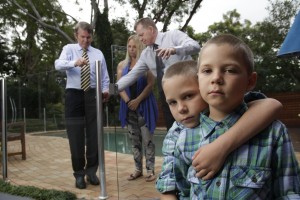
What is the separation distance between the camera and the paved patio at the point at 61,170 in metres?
2.99

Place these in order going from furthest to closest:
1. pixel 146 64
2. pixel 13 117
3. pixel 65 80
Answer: pixel 13 117
pixel 65 80
pixel 146 64

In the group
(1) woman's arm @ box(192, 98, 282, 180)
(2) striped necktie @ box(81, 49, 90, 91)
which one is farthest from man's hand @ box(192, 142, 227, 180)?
(2) striped necktie @ box(81, 49, 90, 91)

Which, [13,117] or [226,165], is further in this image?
[13,117]

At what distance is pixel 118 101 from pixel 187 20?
15.7 meters

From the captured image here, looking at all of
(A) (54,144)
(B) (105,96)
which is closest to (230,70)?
(B) (105,96)

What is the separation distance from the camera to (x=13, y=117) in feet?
13.9

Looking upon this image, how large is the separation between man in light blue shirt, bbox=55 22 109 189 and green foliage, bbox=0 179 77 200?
0.19 metres

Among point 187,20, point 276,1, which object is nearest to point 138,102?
point 276,1

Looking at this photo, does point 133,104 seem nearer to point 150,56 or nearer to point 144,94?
point 144,94

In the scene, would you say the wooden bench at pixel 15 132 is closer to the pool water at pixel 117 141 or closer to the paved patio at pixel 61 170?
the paved patio at pixel 61 170

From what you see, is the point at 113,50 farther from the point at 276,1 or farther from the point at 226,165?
the point at 276,1

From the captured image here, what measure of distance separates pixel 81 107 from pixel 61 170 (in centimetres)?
73

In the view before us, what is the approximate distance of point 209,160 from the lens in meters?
0.99

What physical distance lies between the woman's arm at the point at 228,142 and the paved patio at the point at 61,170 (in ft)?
5.37
